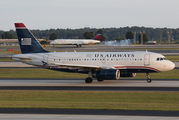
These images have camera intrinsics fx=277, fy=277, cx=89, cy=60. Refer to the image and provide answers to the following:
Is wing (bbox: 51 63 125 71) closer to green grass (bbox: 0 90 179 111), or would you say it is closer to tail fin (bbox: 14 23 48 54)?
tail fin (bbox: 14 23 48 54)

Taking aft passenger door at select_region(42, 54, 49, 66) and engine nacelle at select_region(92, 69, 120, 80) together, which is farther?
aft passenger door at select_region(42, 54, 49, 66)

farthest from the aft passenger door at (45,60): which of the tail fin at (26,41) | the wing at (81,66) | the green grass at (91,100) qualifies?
the green grass at (91,100)

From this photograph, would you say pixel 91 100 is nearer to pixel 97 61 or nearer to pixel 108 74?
pixel 108 74

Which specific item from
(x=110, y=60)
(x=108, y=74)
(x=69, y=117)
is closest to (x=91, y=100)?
(x=69, y=117)

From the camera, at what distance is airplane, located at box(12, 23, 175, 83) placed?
35406mm

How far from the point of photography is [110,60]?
121 feet

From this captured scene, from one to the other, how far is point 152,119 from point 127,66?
19497mm

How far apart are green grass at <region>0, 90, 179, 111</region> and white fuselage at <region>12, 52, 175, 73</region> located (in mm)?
7951

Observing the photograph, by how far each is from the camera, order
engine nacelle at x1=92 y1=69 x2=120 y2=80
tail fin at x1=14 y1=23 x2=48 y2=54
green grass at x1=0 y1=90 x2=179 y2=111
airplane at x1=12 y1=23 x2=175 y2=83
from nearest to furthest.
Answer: green grass at x1=0 y1=90 x2=179 y2=111 → engine nacelle at x1=92 y1=69 x2=120 y2=80 → airplane at x1=12 y1=23 x2=175 y2=83 → tail fin at x1=14 y1=23 x2=48 y2=54

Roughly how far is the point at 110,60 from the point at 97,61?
69.6 inches

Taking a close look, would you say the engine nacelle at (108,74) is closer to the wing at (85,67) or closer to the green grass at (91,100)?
the wing at (85,67)

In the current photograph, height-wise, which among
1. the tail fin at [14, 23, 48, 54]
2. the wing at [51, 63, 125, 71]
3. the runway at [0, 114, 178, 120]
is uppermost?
the tail fin at [14, 23, 48, 54]

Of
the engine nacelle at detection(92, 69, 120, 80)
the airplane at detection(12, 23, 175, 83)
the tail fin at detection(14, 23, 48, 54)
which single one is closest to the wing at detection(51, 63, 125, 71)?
the airplane at detection(12, 23, 175, 83)

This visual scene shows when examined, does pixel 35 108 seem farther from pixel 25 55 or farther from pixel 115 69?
pixel 25 55
